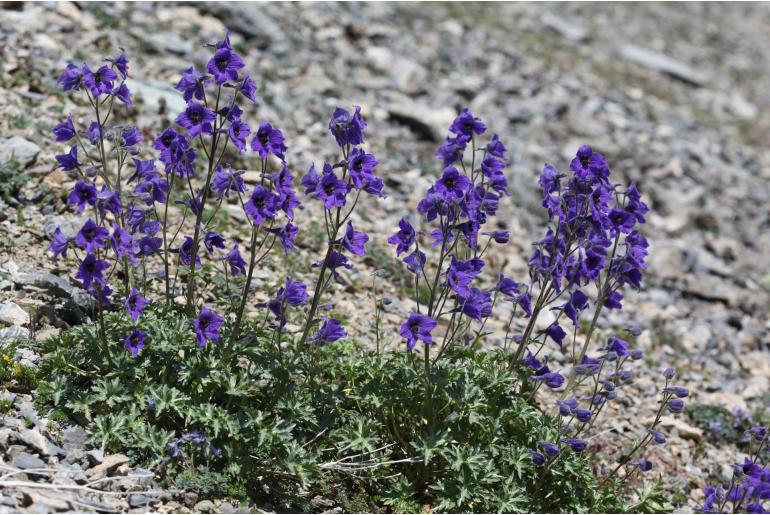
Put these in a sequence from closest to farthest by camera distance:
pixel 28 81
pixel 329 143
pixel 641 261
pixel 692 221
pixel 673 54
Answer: pixel 641 261 → pixel 28 81 → pixel 329 143 → pixel 692 221 → pixel 673 54

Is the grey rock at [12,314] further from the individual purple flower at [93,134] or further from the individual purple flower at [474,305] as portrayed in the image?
the individual purple flower at [474,305]

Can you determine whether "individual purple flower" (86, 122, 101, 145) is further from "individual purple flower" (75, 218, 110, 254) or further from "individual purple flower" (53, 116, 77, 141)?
"individual purple flower" (75, 218, 110, 254)

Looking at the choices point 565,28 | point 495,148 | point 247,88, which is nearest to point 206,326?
point 247,88

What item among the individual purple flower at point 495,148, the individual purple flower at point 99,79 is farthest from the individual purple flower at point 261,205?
the individual purple flower at point 495,148

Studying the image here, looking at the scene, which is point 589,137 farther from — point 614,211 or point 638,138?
point 614,211

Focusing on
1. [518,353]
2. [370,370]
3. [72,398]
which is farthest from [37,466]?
[518,353]

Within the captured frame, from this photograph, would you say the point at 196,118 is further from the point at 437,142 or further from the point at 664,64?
the point at 664,64
